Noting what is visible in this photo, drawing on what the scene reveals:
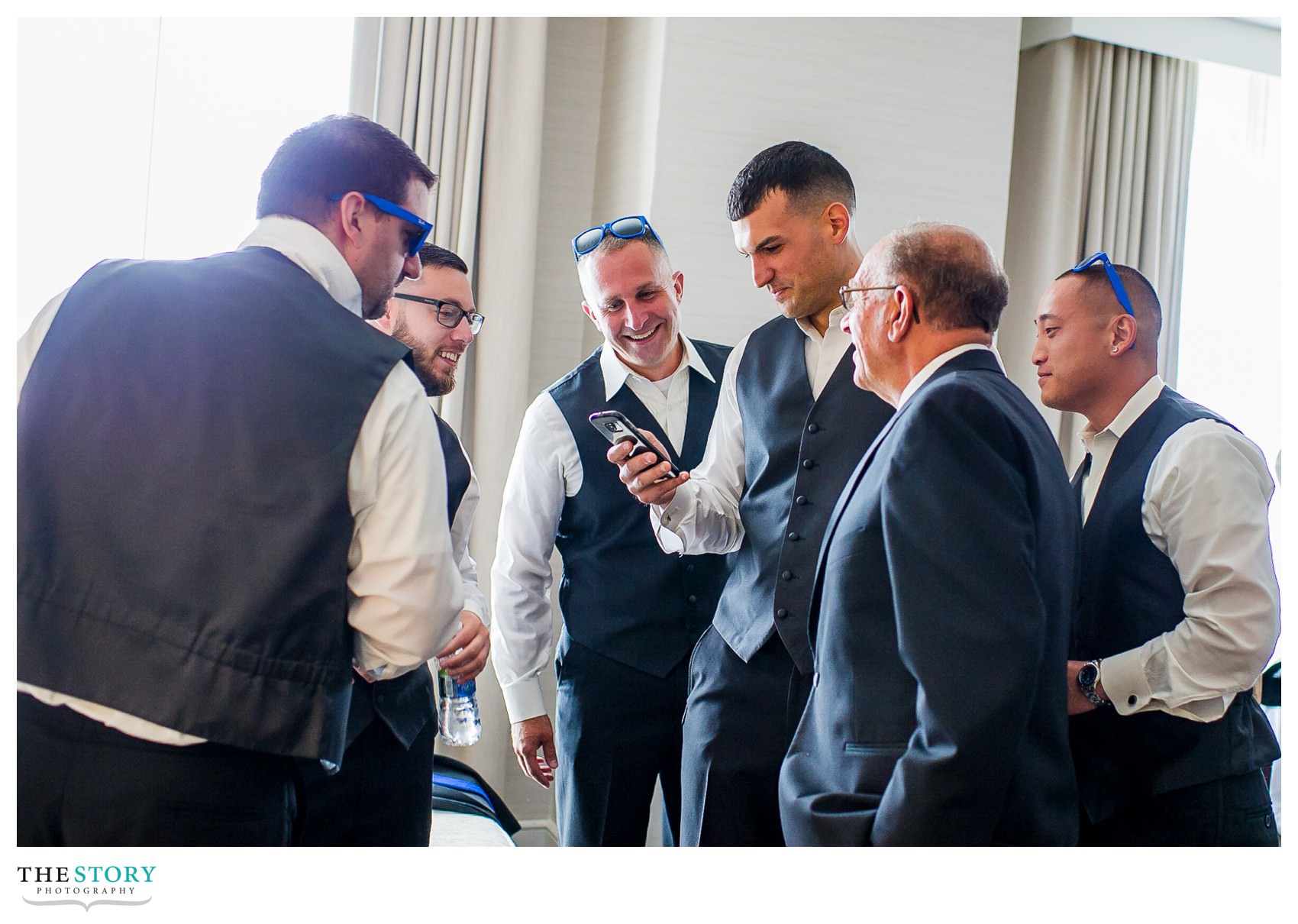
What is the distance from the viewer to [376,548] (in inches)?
49.4

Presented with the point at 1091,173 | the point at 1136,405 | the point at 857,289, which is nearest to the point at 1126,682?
the point at 1136,405

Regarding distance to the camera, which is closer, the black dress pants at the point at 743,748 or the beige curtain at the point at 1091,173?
the black dress pants at the point at 743,748

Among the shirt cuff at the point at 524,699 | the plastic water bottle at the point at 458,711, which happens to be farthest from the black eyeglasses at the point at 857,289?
the plastic water bottle at the point at 458,711

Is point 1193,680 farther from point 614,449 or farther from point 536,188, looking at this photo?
point 536,188

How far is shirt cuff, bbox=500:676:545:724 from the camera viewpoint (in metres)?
2.21

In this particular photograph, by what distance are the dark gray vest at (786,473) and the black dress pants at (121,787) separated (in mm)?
856

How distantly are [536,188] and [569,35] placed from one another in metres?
0.55

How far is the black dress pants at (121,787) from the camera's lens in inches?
46.9

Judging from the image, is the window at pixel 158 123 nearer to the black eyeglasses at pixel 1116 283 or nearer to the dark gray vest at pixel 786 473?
the dark gray vest at pixel 786 473

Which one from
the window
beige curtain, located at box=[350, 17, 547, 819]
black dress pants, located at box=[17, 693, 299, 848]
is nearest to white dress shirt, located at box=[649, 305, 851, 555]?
black dress pants, located at box=[17, 693, 299, 848]

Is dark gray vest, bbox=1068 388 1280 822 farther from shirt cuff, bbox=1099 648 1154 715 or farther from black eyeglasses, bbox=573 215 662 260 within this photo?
black eyeglasses, bbox=573 215 662 260

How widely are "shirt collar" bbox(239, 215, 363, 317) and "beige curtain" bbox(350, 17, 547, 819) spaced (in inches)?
70.4

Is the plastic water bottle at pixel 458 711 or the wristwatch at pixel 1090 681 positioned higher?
the wristwatch at pixel 1090 681
